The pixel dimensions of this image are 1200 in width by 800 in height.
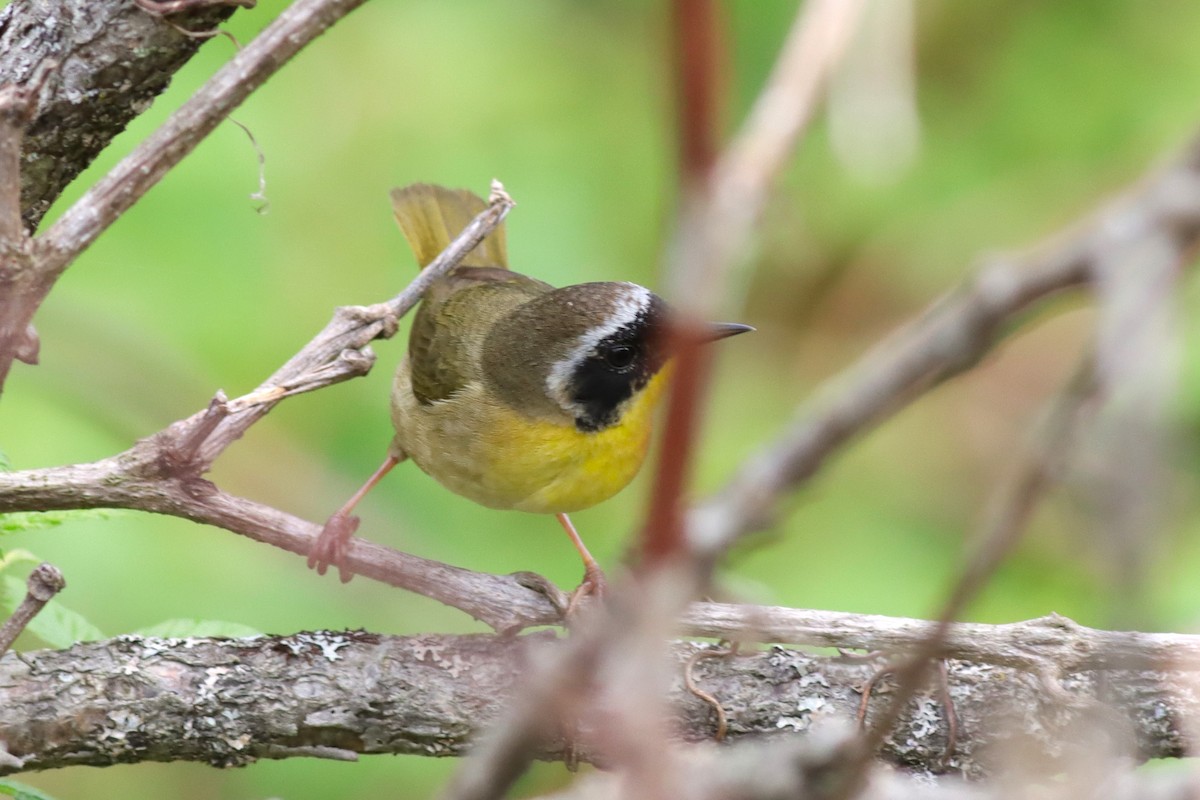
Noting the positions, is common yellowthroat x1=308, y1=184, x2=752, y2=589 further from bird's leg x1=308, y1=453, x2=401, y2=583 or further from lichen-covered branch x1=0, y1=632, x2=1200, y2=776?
lichen-covered branch x1=0, y1=632, x2=1200, y2=776

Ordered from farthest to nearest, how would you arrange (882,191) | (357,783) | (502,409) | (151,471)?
(882,191) → (357,783) → (502,409) → (151,471)

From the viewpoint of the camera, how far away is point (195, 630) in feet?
7.89

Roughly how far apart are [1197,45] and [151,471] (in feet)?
12.4

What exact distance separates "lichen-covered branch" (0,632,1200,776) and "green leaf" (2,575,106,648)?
0.07 m

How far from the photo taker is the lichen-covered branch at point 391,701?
214 cm

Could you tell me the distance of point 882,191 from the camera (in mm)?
4406

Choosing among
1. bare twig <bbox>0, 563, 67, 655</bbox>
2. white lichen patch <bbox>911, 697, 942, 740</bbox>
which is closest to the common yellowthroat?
white lichen patch <bbox>911, 697, 942, 740</bbox>

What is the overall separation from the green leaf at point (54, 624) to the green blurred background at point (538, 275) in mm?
1002

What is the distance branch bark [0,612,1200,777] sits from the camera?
84.3 inches

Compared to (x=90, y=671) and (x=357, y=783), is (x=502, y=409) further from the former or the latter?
(x=90, y=671)

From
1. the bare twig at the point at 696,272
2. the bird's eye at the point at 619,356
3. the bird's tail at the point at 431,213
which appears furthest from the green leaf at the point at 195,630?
the bare twig at the point at 696,272

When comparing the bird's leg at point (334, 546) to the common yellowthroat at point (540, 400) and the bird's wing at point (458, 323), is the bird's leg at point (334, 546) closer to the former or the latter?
the common yellowthroat at point (540, 400)

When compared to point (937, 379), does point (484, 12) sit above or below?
above

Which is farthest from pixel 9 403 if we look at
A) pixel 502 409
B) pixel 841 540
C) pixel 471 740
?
pixel 841 540
